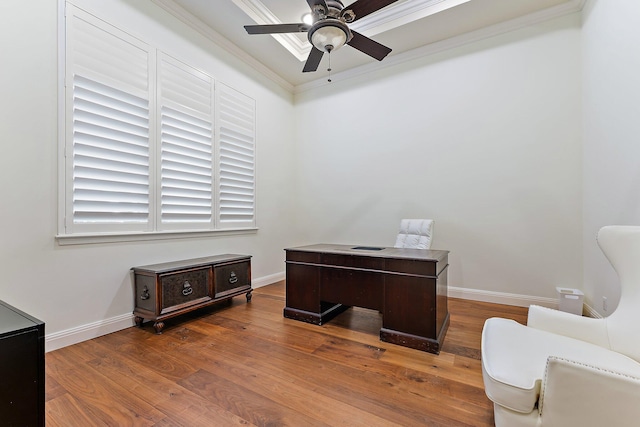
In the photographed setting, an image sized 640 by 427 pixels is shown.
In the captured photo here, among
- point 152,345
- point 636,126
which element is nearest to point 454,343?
point 636,126

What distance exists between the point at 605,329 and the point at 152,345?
298 centimetres

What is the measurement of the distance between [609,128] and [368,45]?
2.17 metres

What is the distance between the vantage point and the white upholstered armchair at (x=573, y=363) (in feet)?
3.21

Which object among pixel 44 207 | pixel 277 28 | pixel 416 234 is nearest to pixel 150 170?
pixel 44 207

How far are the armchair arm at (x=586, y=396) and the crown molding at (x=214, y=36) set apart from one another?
4171mm

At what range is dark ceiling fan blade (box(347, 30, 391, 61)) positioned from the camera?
8.35ft

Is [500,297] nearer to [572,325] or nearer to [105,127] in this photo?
[572,325]

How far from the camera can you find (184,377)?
1.83m

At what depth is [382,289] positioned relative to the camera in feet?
7.91

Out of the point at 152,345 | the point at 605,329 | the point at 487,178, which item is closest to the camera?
the point at 605,329

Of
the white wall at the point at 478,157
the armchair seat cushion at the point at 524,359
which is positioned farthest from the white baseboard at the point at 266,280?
the armchair seat cushion at the point at 524,359

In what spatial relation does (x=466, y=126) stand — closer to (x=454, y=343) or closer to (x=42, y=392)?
(x=454, y=343)

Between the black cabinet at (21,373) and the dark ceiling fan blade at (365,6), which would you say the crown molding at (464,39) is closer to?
the dark ceiling fan blade at (365,6)

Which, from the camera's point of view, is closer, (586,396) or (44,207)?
(586,396)
